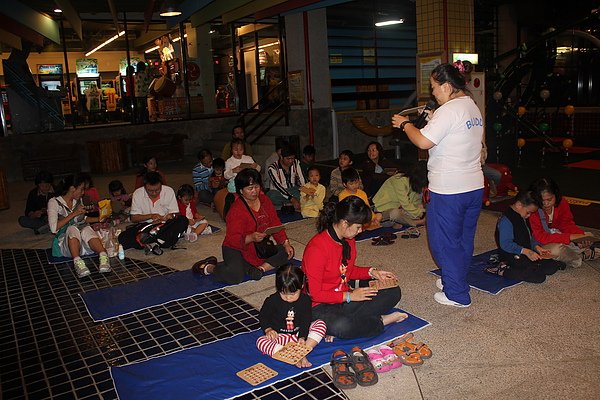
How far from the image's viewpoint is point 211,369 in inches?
131

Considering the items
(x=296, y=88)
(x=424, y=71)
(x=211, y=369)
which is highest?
(x=296, y=88)

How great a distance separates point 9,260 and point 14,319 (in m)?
2.09

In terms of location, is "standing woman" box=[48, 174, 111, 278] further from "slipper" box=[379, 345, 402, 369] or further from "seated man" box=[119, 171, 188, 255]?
"slipper" box=[379, 345, 402, 369]

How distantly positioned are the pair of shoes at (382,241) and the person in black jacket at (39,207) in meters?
4.53

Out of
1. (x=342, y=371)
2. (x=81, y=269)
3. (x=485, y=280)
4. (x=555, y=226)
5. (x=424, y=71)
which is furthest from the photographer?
(x=424, y=71)

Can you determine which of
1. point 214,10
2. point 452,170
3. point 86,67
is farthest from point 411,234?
point 86,67

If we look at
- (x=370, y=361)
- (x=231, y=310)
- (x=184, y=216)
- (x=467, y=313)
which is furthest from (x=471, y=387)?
(x=184, y=216)

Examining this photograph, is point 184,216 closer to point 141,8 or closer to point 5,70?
point 5,70

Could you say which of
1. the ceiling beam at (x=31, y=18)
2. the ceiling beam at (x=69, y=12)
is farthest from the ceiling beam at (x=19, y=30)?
the ceiling beam at (x=69, y=12)

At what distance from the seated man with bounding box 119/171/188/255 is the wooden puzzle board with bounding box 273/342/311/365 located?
3092 mm

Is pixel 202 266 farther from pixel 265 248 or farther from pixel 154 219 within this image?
pixel 154 219

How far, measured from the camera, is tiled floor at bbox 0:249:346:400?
323 cm

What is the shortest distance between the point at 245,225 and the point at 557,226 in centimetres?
299

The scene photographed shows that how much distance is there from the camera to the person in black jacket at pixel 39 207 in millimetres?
7316
